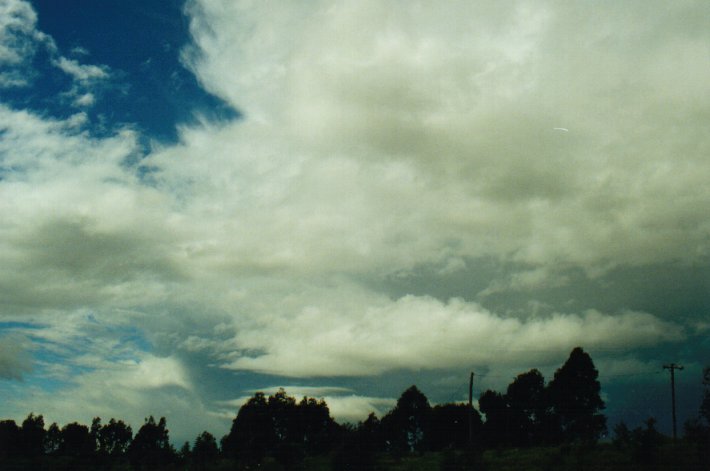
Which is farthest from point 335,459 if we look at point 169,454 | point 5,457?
point 5,457

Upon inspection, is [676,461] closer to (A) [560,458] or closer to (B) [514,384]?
(A) [560,458]

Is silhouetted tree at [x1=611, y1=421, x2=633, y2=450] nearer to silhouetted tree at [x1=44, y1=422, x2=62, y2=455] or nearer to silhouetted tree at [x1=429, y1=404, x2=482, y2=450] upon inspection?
silhouetted tree at [x1=429, y1=404, x2=482, y2=450]

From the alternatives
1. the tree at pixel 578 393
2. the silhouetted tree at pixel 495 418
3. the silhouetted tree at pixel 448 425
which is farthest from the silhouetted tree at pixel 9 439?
the tree at pixel 578 393

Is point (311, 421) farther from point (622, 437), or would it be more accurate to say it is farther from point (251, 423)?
point (622, 437)

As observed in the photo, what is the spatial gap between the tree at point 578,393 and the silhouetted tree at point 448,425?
75.3 feet

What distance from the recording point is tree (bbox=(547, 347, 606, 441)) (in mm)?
85875

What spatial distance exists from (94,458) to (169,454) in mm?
27850

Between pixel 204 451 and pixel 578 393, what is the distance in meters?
59.4

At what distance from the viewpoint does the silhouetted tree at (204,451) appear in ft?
276

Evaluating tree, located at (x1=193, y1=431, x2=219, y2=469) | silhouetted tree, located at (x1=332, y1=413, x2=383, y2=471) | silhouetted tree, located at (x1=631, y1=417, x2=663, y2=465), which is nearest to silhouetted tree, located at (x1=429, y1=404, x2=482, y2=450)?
tree, located at (x1=193, y1=431, x2=219, y2=469)

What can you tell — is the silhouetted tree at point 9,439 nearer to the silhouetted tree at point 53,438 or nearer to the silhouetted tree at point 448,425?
the silhouetted tree at point 53,438

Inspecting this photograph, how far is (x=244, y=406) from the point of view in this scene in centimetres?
12044

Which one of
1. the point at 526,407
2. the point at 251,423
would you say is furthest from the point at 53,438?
the point at 526,407

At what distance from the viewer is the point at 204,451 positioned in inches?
3408
